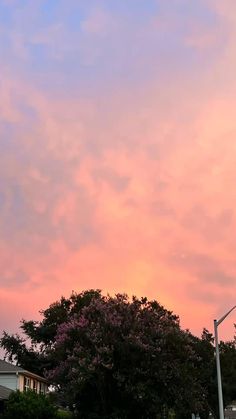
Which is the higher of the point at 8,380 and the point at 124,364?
the point at 8,380

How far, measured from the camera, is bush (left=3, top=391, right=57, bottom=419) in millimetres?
35406

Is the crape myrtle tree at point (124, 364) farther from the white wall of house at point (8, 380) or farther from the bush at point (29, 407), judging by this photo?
the white wall of house at point (8, 380)

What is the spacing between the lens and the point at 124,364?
1155 inches

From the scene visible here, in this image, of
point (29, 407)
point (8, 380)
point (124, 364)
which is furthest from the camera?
point (8, 380)

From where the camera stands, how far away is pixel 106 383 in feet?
96.9

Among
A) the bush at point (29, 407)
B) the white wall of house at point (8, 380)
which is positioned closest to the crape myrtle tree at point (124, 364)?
the bush at point (29, 407)

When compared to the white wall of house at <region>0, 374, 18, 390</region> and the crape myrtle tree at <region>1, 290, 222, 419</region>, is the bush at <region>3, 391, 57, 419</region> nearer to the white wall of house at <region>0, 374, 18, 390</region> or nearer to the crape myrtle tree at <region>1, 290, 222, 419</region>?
the crape myrtle tree at <region>1, 290, 222, 419</region>

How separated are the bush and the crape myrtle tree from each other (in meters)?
4.51

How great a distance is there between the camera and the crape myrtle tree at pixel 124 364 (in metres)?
28.6

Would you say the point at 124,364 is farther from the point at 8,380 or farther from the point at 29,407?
the point at 8,380

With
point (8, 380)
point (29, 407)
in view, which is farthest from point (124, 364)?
point (8, 380)

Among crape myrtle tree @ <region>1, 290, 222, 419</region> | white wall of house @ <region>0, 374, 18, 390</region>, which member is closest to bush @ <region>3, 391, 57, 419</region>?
crape myrtle tree @ <region>1, 290, 222, 419</region>

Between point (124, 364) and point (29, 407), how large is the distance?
378 inches

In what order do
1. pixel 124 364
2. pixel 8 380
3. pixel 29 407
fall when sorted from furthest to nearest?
pixel 8 380 < pixel 29 407 < pixel 124 364
